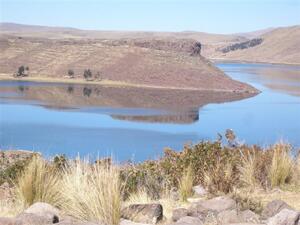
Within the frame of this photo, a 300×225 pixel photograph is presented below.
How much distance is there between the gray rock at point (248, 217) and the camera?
6934mm

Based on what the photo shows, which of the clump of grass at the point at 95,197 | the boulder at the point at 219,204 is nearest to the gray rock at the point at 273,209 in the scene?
the boulder at the point at 219,204

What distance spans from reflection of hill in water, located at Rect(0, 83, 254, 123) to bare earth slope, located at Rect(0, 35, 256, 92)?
542cm

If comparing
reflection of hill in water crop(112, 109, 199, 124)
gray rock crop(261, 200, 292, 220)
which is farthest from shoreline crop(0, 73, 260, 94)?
gray rock crop(261, 200, 292, 220)

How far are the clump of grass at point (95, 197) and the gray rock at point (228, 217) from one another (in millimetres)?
1132

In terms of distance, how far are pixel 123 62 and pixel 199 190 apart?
89.8 metres

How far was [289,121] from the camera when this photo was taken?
1948 inches

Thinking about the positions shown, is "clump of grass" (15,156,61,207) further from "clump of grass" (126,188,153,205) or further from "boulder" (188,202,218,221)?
"boulder" (188,202,218,221)

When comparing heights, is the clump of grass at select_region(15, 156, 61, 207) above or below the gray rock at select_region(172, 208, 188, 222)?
above

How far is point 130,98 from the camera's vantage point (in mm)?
72312

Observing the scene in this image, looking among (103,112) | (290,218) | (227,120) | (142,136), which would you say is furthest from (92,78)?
(290,218)

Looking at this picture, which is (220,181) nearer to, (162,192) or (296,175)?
(162,192)

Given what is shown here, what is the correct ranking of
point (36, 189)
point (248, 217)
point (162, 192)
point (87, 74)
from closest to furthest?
point (248, 217) < point (36, 189) < point (162, 192) < point (87, 74)

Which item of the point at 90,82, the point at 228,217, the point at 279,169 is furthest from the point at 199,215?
the point at 90,82

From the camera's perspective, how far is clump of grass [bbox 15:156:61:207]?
306 inches
